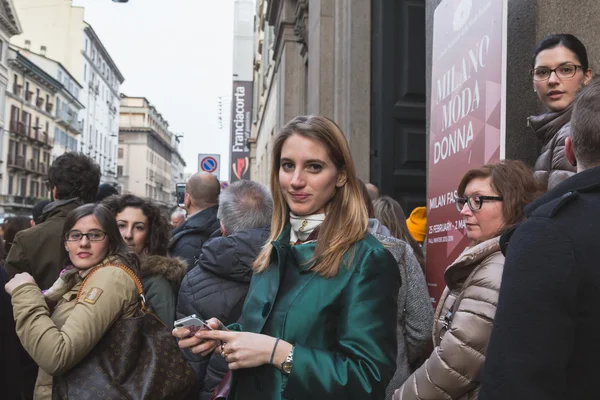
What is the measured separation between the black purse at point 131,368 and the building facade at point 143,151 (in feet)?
371

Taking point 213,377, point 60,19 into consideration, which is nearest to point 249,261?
point 213,377

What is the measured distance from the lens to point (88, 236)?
360 cm

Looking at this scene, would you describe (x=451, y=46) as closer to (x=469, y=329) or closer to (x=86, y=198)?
(x=469, y=329)

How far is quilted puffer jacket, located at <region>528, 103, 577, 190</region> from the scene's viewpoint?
284 centimetres

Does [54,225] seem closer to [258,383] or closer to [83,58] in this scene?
[258,383]

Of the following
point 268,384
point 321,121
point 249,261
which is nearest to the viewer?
point 268,384

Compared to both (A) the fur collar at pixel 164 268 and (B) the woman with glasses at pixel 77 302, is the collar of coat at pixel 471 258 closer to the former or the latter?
(B) the woman with glasses at pixel 77 302

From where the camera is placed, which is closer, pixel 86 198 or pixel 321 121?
pixel 321 121

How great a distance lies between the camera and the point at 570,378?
1.53 meters

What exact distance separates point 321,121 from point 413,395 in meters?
1.19

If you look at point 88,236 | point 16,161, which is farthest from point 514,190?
point 16,161

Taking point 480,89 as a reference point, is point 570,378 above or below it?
below

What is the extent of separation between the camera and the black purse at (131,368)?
309 cm

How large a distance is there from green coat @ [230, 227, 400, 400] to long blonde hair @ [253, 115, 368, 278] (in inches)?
1.4
